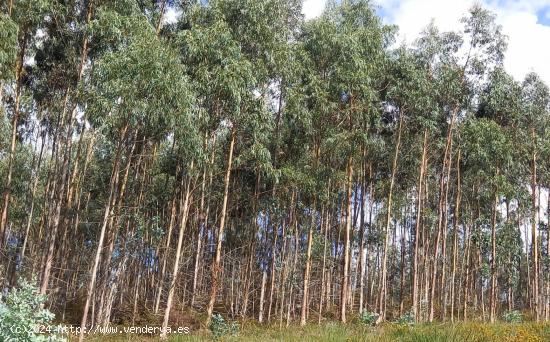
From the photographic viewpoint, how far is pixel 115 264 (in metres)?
16.4

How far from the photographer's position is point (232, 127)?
603 inches

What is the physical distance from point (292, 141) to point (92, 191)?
1084 cm

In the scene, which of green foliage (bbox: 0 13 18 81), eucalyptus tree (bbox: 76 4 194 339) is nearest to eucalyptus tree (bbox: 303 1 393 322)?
eucalyptus tree (bbox: 76 4 194 339)

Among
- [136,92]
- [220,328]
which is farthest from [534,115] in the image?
[136,92]

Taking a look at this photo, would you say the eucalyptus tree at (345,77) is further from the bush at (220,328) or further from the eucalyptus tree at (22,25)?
the eucalyptus tree at (22,25)

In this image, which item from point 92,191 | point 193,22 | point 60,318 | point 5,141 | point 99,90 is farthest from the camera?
point 92,191

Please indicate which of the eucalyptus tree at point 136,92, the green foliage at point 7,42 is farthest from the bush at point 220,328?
the green foliage at point 7,42

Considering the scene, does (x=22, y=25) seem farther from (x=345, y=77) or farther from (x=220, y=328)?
(x=220, y=328)

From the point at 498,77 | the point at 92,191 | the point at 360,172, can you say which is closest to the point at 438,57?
the point at 498,77

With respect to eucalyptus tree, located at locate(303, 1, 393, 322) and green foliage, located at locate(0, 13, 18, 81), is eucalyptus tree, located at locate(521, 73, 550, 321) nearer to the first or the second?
eucalyptus tree, located at locate(303, 1, 393, 322)

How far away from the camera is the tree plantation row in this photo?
13.2 m

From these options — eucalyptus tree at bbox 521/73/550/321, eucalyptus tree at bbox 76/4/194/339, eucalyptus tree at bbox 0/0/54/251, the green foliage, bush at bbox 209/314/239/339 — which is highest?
eucalyptus tree at bbox 521/73/550/321

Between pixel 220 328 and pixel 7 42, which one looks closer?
pixel 7 42

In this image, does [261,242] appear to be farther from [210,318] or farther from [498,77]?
[498,77]
